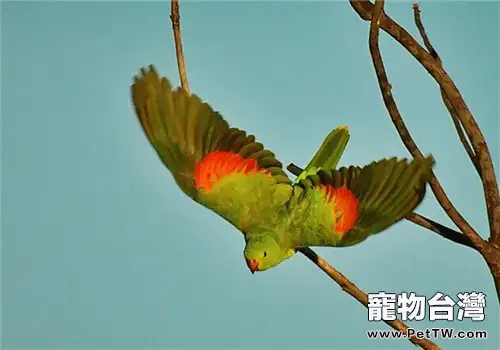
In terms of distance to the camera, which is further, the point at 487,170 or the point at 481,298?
the point at 481,298

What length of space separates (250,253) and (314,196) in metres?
0.08

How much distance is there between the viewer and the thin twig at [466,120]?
66cm

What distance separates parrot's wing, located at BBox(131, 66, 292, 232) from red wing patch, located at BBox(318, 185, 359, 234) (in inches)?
1.7

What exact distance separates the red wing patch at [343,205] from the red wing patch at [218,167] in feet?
0.23

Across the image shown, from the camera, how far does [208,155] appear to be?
0.74 metres

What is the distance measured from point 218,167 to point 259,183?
5 centimetres

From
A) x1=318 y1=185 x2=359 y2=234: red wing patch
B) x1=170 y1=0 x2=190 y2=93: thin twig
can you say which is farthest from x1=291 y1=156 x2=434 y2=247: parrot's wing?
x1=170 y1=0 x2=190 y2=93: thin twig

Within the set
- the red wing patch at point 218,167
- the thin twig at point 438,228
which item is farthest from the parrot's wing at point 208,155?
the thin twig at point 438,228

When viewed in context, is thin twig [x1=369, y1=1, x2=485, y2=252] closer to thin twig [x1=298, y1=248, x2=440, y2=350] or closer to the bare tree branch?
the bare tree branch

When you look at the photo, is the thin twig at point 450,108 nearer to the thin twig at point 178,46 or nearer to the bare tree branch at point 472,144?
the bare tree branch at point 472,144

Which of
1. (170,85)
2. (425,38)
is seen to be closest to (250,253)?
(170,85)

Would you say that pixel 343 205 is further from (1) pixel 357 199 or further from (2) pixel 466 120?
(2) pixel 466 120

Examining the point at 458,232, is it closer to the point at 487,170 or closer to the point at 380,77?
the point at 487,170

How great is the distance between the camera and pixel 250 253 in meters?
0.71
